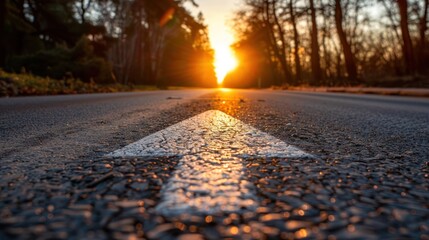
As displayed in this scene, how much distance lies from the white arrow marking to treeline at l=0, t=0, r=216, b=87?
12151 mm

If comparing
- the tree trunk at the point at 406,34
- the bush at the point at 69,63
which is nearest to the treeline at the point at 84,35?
the bush at the point at 69,63

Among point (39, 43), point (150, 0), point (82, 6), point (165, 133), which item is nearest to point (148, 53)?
point (82, 6)

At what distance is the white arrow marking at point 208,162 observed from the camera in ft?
2.33

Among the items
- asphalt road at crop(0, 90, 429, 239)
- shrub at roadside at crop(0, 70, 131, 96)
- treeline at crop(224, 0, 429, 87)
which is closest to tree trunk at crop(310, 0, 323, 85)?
treeline at crop(224, 0, 429, 87)

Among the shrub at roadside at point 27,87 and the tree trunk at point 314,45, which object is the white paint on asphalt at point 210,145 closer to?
the shrub at roadside at point 27,87

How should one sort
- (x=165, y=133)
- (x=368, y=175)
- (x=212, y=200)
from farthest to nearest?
(x=165, y=133) < (x=368, y=175) < (x=212, y=200)

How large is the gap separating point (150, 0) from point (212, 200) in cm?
1924

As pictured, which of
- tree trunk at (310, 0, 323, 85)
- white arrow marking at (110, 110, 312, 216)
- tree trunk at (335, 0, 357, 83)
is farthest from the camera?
tree trunk at (310, 0, 323, 85)

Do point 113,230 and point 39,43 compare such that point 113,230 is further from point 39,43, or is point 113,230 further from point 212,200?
point 39,43

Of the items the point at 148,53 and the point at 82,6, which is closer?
the point at 82,6

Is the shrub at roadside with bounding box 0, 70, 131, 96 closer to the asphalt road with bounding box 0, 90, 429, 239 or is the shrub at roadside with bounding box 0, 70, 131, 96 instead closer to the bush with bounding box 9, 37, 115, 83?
the bush with bounding box 9, 37, 115, 83

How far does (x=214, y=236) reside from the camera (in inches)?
22.9

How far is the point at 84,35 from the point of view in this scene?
58.5 feet

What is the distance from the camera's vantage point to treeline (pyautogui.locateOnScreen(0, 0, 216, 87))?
16.5m
